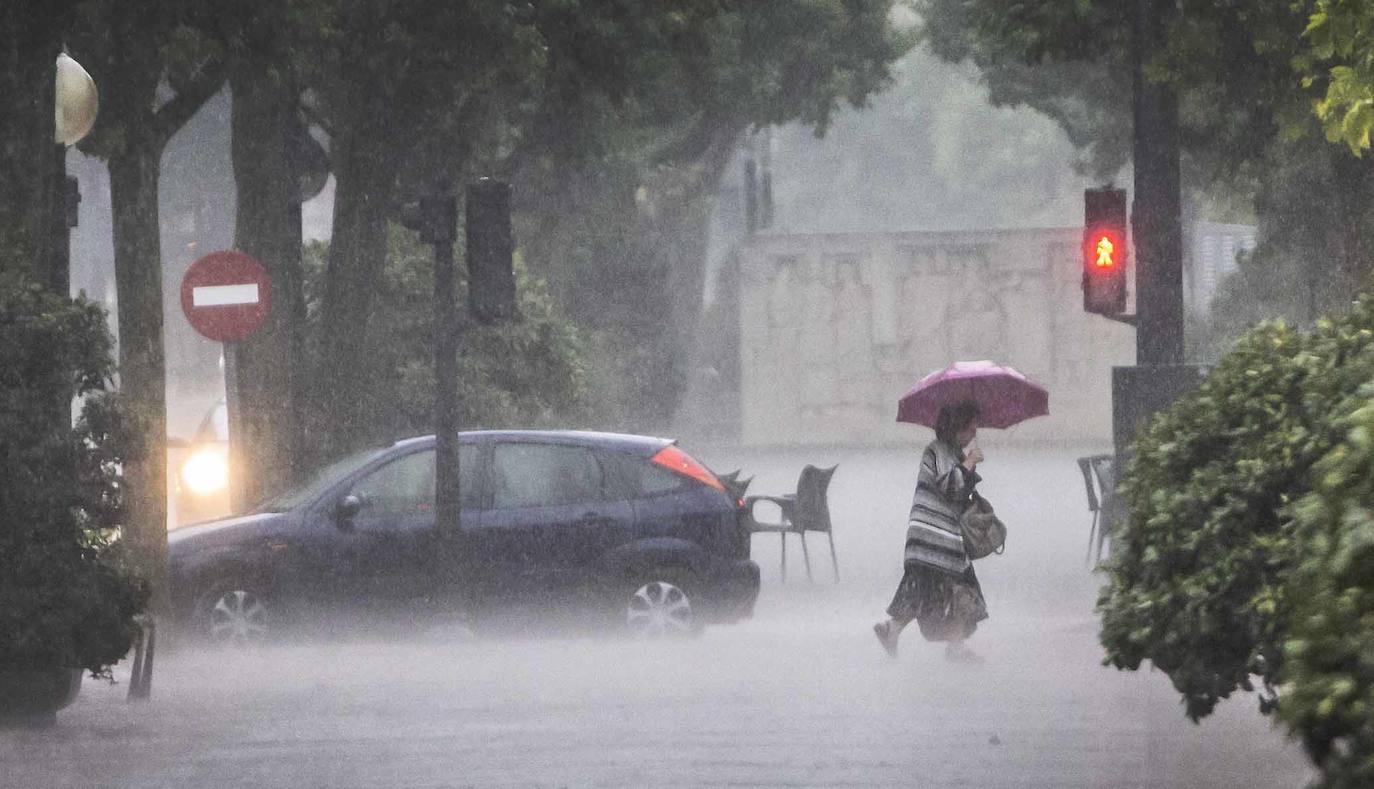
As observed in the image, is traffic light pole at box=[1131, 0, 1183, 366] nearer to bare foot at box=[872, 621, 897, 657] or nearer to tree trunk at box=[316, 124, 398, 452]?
bare foot at box=[872, 621, 897, 657]

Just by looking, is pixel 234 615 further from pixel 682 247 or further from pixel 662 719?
pixel 682 247

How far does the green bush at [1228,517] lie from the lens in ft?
26.4

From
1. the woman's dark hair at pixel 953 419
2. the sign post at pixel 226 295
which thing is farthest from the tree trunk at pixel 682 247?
the woman's dark hair at pixel 953 419

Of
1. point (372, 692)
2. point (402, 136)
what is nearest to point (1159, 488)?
point (372, 692)

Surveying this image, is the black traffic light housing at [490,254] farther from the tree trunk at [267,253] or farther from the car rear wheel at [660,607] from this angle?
the tree trunk at [267,253]

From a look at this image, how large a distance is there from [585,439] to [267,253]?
3237 mm

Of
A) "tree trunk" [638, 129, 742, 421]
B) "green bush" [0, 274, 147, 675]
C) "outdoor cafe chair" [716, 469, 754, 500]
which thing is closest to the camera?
"green bush" [0, 274, 147, 675]

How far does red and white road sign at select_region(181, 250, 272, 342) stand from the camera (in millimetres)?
16922

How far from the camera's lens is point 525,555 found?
1653 cm

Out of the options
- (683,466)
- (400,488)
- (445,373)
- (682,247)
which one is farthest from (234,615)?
(682,247)

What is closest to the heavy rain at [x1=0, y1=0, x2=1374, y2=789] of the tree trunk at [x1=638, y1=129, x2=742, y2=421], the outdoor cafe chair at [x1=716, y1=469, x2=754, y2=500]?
the outdoor cafe chair at [x1=716, y1=469, x2=754, y2=500]

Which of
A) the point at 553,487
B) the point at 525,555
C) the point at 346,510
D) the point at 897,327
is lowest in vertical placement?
the point at 525,555

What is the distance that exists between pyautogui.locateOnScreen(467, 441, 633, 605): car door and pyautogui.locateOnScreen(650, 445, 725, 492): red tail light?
1.19 feet

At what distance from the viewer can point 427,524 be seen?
1661cm
